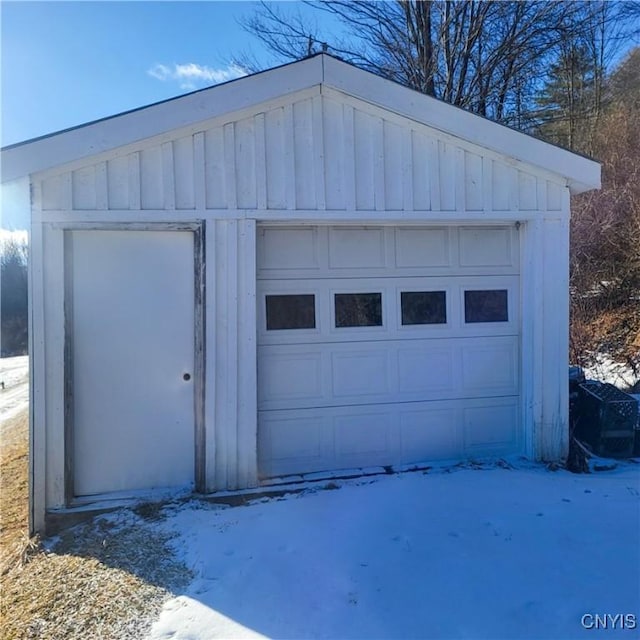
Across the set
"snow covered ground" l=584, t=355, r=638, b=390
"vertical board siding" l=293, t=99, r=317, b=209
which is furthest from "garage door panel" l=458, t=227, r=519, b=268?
"snow covered ground" l=584, t=355, r=638, b=390

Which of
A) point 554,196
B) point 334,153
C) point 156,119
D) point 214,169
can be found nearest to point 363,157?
point 334,153

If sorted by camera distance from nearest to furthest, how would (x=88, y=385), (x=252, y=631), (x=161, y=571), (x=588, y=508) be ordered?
(x=252, y=631) < (x=161, y=571) < (x=588, y=508) < (x=88, y=385)

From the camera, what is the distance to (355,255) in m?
4.43

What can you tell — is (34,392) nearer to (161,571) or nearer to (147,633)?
(161,571)

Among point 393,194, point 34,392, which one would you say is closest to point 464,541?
point 393,194

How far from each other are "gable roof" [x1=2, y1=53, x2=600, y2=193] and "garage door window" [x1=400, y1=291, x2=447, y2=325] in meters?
1.47

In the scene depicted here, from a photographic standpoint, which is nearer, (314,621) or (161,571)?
(314,621)

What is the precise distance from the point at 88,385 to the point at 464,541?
3141mm

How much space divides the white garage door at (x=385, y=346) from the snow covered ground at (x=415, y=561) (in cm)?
58

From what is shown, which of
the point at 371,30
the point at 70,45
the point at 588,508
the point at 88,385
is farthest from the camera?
the point at 371,30

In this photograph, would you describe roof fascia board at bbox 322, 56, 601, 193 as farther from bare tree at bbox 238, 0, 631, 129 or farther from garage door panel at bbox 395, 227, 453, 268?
bare tree at bbox 238, 0, 631, 129

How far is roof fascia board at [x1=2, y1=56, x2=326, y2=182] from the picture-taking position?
3455mm

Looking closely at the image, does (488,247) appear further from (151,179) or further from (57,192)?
(57,192)

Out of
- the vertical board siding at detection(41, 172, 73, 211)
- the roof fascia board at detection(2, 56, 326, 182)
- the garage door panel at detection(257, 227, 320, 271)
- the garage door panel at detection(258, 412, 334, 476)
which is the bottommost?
the garage door panel at detection(258, 412, 334, 476)
